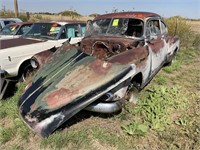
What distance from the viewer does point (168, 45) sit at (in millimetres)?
6355

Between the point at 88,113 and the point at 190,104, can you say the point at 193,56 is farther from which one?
the point at 88,113

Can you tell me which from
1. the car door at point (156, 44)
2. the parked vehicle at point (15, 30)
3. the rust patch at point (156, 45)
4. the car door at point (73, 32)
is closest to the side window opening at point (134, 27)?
the car door at point (156, 44)

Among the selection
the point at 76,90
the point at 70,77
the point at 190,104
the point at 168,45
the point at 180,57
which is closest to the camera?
the point at 76,90

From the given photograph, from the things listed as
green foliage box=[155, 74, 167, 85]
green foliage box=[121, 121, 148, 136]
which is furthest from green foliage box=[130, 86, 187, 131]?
green foliage box=[155, 74, 167, 85]

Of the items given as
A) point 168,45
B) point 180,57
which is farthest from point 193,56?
point 168,45

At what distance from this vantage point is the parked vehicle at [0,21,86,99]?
5.26 meters

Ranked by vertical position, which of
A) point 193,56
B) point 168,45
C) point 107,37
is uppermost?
point 107,37

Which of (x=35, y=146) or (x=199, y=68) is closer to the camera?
(x=35, y=146)

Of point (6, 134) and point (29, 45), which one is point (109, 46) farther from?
point (6, 134)

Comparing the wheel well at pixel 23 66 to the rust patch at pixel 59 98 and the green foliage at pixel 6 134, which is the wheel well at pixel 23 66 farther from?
the rust patch at pixel 59 98

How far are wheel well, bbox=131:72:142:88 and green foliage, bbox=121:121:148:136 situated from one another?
85cm

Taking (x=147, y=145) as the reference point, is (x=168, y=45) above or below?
above

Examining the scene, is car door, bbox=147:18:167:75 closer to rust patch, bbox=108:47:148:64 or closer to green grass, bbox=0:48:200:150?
rust patch, bbox=108:47:148:64

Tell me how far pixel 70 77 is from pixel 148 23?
2.75 metres
